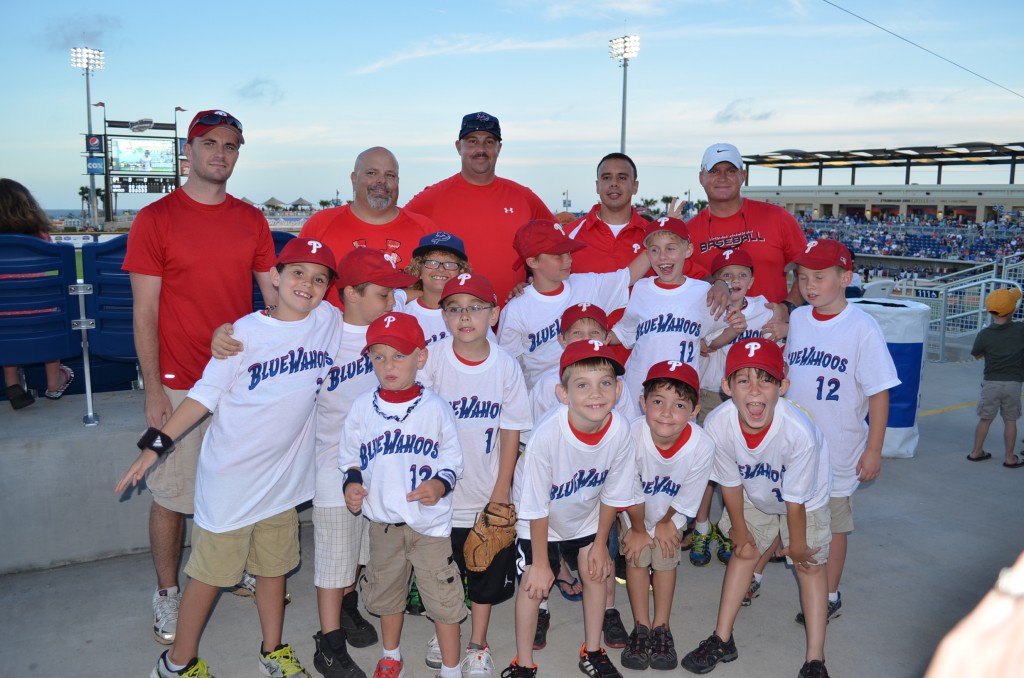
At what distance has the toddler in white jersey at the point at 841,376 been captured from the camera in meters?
3.71

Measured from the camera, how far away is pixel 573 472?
3295 mm

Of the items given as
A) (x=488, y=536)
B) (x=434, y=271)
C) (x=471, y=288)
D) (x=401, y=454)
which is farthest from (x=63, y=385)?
(x=488, y=536)

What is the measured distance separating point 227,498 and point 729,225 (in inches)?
140

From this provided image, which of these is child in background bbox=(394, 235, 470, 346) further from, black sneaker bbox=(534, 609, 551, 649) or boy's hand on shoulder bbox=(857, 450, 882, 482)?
boy's hand on shoulder bbox=(857, 450, 882, 482)

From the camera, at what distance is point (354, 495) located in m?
3.10

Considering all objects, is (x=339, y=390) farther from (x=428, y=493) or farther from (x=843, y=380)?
(x=843, y=380)

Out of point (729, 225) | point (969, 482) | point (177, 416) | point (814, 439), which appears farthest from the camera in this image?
point (969, 482)

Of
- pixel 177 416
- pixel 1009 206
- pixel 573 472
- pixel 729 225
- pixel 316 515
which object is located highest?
pixel 1009 206

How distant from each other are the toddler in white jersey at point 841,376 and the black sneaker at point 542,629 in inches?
62.9

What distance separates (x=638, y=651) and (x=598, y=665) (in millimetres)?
278

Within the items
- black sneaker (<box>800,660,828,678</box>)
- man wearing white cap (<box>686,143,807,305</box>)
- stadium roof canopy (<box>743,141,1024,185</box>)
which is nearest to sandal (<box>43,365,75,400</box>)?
man wearing white cap (<box>686,143,807,305</box>)

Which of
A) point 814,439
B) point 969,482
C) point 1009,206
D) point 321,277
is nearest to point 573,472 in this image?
point 814,439

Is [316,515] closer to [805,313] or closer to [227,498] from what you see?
[227,498]

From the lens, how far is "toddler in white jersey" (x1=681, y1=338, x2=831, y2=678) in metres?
3.33
